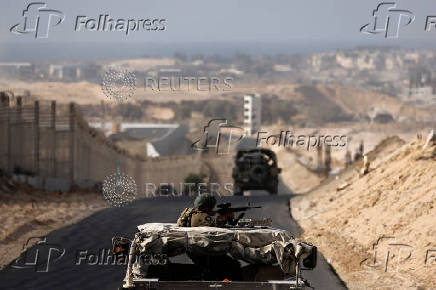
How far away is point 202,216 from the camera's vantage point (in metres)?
13.6

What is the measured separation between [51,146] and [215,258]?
31.3 meters

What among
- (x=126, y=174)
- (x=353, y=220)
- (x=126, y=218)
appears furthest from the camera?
(x=126, y=174)

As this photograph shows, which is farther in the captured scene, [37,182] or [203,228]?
[37,182]

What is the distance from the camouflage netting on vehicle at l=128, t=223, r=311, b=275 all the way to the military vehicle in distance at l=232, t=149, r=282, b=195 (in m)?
32.8

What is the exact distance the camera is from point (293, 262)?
12.7 metres

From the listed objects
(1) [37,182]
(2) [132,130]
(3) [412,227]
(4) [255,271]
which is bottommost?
(2) [132,130]

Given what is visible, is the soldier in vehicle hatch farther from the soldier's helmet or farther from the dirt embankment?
the dirt embankment

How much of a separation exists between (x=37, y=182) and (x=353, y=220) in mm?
16428

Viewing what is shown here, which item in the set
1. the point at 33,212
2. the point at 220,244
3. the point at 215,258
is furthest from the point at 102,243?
the point at 220,244

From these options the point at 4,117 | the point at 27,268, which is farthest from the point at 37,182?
the point at 27,268

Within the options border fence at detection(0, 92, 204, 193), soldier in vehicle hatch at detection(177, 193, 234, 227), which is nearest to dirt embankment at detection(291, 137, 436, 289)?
soldier in vehicle hatch at detection(177, 193, 234, 227)

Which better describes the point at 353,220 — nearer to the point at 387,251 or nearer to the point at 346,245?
the point at 346,245

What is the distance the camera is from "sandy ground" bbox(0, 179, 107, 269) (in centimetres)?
2643

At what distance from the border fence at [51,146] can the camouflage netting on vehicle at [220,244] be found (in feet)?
89.2
